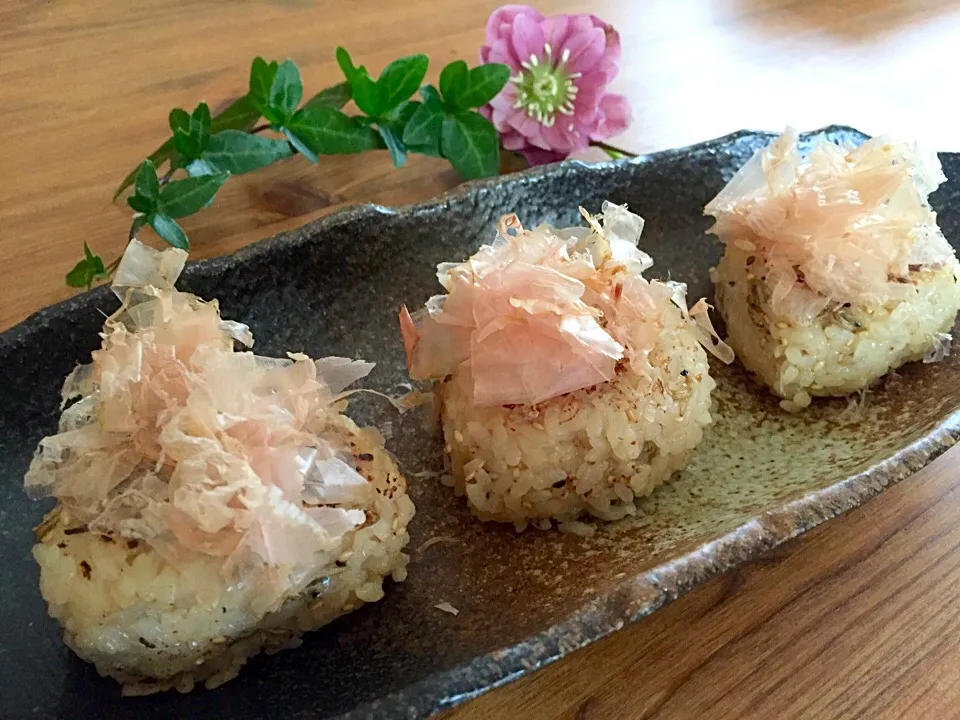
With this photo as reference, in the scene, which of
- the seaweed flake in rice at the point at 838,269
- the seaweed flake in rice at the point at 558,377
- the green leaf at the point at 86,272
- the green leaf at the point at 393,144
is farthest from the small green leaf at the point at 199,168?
the seaweed flake in rice at the point at 838,269

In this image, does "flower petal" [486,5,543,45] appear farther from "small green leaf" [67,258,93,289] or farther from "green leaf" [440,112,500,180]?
"small green leaf" [67,258,93,289]

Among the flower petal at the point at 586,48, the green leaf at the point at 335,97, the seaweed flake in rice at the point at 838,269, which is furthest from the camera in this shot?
the flower petal at the point at 586,48

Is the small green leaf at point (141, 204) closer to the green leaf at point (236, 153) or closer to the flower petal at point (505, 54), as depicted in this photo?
the green leaf at point (236, 153)

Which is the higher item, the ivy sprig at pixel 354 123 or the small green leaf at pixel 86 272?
the ivy sprig at pixel 354 123

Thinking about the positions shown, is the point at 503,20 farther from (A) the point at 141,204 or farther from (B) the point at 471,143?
(A) the point at 141,204

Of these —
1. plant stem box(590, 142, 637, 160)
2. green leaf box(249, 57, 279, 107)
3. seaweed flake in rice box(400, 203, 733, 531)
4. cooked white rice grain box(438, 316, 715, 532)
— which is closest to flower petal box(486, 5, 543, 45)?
plant stem box(590, 142, 637, 160)
